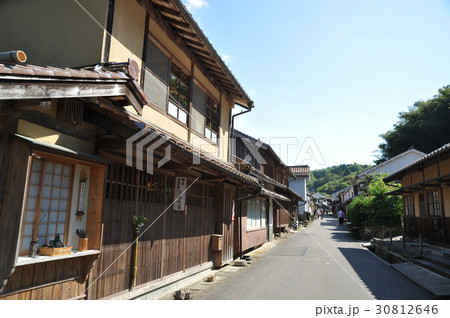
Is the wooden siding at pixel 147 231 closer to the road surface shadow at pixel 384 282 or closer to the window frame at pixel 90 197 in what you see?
the window frame at pixel 90 197

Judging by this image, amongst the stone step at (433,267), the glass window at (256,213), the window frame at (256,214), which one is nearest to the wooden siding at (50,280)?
the stone step at (433,267)

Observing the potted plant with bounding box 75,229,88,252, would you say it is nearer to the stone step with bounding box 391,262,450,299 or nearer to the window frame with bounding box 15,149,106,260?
the window frame with bounding box 15,149,106,260

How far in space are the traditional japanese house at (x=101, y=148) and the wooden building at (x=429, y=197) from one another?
983 centimetres

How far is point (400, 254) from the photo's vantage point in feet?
43.0

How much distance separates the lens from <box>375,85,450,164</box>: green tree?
1566 inches

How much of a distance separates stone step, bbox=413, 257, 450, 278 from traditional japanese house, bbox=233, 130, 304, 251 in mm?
6642

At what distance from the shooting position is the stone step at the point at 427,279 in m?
7.38

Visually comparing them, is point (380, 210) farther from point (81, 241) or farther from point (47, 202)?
point (47, 202)

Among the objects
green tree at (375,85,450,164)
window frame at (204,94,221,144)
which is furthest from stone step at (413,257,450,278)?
green tree at (375,85,450,164)

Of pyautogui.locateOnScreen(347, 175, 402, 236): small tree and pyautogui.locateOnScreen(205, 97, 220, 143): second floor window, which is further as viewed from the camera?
pyautogui.locateOnScreen(347, 175, 402, 236): small tree

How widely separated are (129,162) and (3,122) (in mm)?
2545

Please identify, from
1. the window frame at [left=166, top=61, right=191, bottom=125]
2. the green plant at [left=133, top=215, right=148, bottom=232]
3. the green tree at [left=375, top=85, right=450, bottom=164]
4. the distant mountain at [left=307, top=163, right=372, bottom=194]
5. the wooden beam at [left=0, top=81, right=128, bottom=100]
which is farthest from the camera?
the distant mountain at [left=307, top=163, right=372, bottom=194]

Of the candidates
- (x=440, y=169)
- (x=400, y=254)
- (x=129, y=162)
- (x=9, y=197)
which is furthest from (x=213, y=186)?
(x=440, y=169)

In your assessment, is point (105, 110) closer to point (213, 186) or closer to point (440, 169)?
point (213, 186)
